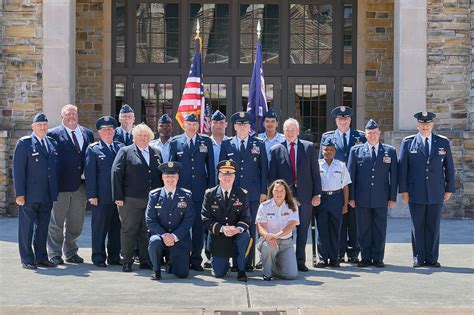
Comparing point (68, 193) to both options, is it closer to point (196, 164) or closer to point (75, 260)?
point (75, 260)

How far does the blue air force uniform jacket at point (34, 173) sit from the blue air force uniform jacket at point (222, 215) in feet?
6.36

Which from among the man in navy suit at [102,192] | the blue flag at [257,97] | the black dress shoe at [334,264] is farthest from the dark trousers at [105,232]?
the blue flag at [257,97]

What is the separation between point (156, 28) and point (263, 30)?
2196 mm

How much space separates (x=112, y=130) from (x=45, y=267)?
6.06 ft

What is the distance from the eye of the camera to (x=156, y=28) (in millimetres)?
18250

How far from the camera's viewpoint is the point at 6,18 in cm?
1614

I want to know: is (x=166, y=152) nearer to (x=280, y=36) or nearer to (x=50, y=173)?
(x=50, y=173)

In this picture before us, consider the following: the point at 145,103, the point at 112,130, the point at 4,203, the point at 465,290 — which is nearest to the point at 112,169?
the point at 112,130

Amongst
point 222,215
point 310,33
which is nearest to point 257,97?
point 222,215

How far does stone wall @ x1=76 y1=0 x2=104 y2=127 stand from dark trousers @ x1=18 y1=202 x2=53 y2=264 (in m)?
7.57

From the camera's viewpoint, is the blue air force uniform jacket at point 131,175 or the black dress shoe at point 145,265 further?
the black dress shoe at point 145,265

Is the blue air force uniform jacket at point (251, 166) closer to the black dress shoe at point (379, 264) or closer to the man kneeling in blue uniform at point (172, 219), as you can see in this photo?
the man kneeling in blue uniform at point (172, 219)

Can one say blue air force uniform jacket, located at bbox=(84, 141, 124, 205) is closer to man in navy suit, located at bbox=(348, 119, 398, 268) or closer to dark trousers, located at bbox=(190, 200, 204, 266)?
dark trousers, located at bbox=(190, 200, 204, 266)

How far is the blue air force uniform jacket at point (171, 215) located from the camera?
994 centimetres
